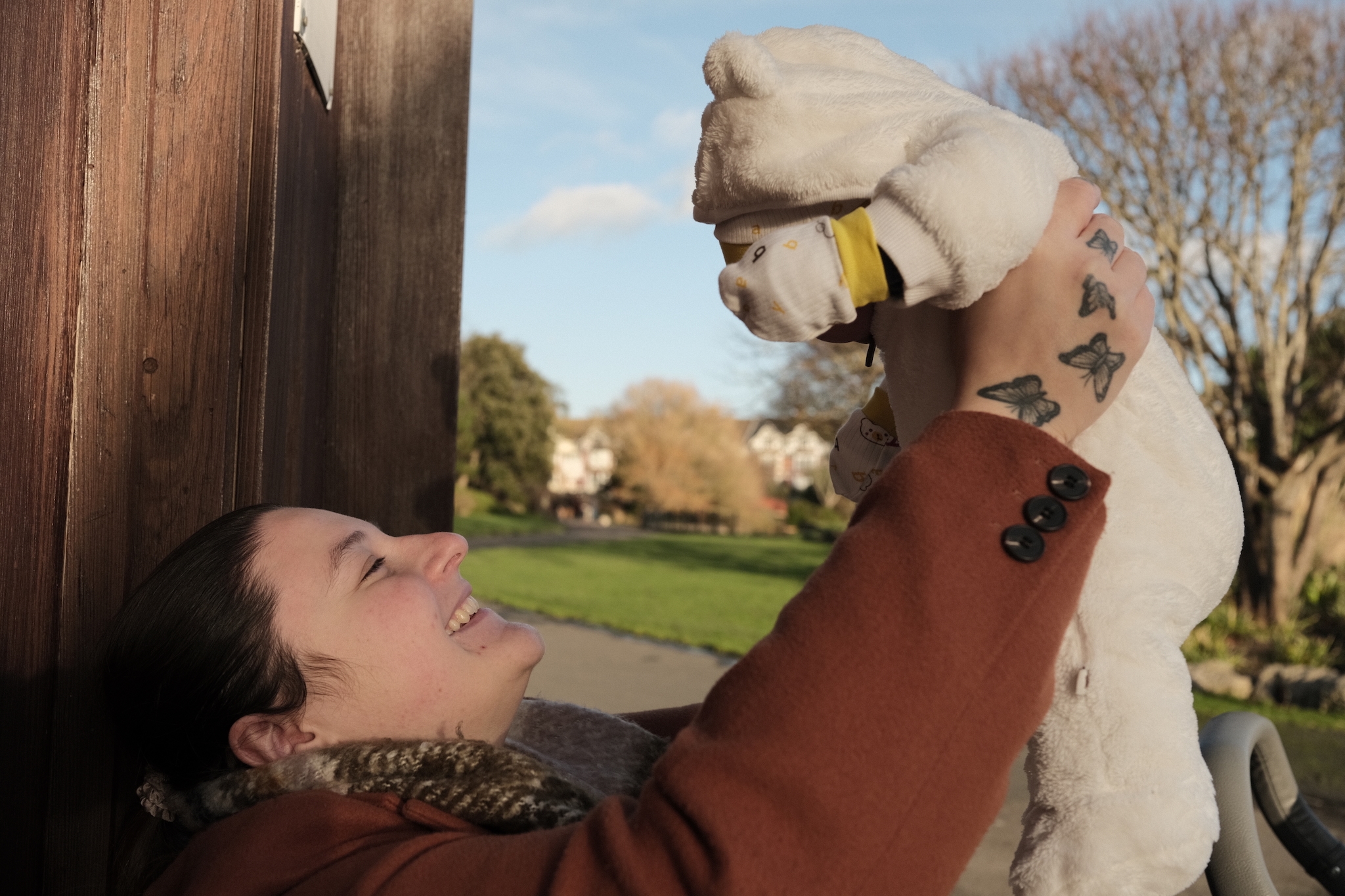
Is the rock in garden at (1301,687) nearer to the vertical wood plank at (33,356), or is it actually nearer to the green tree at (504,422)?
the vertical wood plank at (33,356)

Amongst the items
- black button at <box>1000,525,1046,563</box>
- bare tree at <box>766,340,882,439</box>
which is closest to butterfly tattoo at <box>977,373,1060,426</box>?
black button at <box>1000,525,1046,563</box>

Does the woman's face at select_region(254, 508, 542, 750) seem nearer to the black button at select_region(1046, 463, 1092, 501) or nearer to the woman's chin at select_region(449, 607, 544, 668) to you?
the woman's chin at select_region(449, 607, 544, 668)

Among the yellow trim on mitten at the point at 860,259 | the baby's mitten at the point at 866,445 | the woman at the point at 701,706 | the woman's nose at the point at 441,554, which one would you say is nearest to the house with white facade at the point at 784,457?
the baby's mitten at the point at 866,445

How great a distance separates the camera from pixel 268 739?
125 cm

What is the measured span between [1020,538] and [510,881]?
0.52 m

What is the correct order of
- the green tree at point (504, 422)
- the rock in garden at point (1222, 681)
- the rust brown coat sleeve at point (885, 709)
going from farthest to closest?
1. the green tree at point (504, 422)
2. the rock in garden at point (1222, 681)
3. the rust brown coat sleeve at point (885, 709)

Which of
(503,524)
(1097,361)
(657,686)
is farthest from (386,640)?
(503,524)

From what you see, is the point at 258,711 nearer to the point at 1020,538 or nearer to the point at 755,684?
the point at 755,684

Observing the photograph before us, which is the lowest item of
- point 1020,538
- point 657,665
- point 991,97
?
point 657,665

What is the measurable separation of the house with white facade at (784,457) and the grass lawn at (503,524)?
8.75 metres

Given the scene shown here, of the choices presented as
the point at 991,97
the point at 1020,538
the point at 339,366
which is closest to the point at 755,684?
the point at 1020,538

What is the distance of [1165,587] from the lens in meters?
1.00

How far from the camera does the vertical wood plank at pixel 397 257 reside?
89.6 inches

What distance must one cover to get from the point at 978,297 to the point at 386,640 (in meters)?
0.75
